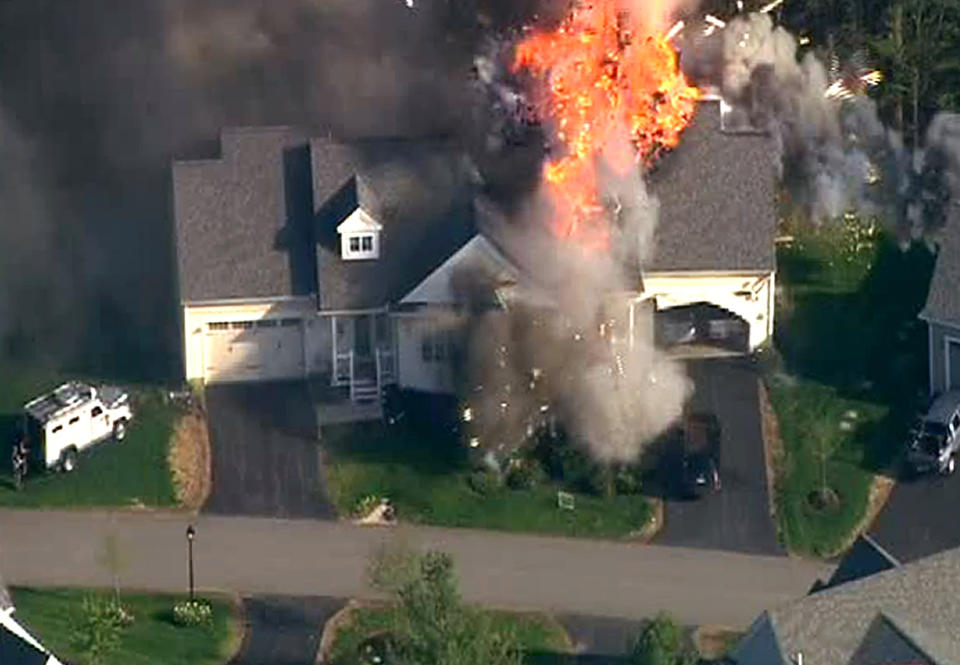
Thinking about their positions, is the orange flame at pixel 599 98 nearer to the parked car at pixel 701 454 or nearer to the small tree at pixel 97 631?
the parked car at pixel 701 454

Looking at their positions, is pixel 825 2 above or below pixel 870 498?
above

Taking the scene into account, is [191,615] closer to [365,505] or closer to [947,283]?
[365,505]

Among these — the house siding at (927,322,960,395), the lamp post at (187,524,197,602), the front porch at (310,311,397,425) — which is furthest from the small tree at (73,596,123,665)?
the house siding at (927,322,960,395)

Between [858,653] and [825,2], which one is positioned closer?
[858,653]

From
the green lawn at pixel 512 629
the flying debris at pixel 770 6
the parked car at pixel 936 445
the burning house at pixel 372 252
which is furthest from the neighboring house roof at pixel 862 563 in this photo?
the flying debris at pixel 770 6

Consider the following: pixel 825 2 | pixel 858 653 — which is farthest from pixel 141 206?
pixel 858 653

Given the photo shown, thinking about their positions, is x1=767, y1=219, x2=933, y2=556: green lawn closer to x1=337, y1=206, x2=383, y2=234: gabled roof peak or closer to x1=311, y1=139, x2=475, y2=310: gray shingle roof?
x1=311, y1=139, x2=475, y2=310: gray shingle roof

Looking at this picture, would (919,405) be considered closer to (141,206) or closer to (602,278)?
(602,278)
